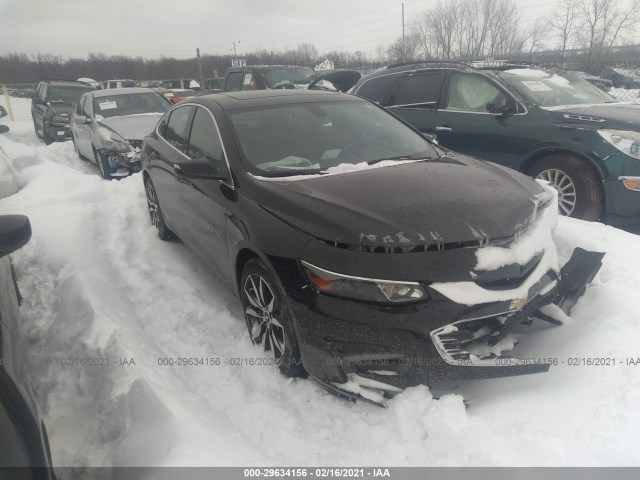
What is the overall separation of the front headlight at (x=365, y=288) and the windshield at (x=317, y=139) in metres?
0.97

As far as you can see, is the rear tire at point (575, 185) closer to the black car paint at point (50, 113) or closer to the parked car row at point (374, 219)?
the parked car row at point (374, 219)

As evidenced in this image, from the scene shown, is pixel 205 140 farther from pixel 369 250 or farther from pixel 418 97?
pixel 418 97

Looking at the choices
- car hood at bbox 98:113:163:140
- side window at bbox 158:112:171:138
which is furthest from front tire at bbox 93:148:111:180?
side window at bbox 158:112:171:138

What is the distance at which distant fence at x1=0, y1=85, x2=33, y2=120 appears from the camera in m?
21.7

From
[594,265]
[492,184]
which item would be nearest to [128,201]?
[492,184]

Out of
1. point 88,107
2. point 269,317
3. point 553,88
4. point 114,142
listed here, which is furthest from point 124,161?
point 553,88

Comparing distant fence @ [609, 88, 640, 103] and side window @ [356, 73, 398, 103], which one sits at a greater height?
side window @ [356, 73, 398, 103]

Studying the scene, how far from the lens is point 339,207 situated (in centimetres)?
246

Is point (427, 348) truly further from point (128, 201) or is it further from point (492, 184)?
point (128, 201)

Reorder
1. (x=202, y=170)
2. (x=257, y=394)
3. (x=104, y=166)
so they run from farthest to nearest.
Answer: (x=104, y=166), (x=202, y=170), (x=257, y=394)

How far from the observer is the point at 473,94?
567 cm

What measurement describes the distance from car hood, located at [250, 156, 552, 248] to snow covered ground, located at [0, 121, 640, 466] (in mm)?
757

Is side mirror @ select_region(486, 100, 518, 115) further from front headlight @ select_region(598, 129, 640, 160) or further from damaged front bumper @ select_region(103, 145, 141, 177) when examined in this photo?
damaged front bumper @ select_region(103, 145, 141, 177)

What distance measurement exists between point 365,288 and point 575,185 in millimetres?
3572
